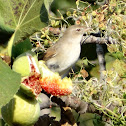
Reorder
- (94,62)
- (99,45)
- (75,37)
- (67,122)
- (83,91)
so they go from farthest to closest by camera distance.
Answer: (75,37), (94,62), (99,45), (83,91), (67,122)

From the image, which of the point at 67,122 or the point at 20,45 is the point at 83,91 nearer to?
the point at 67,122

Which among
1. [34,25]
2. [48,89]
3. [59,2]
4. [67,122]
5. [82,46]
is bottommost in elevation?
[82,46]

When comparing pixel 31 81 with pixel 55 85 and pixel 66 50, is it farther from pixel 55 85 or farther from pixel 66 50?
pixel 66 50

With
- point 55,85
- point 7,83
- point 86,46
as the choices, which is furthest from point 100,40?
point 7,83

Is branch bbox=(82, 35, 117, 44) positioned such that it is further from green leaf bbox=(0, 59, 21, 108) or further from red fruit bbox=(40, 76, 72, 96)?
green leaf bbox=(0, 59, 21, 108)

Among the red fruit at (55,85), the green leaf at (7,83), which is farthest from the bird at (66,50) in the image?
the green leaf at (7,83)

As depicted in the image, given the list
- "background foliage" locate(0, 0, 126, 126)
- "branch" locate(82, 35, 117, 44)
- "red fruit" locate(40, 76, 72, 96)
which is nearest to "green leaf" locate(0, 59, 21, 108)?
"background foliage" locate(0, 0, 126, 126)

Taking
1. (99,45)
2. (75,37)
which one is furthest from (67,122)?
(75,37)

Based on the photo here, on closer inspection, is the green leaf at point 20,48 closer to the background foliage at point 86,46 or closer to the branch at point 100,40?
the background foliage at point 86,46
